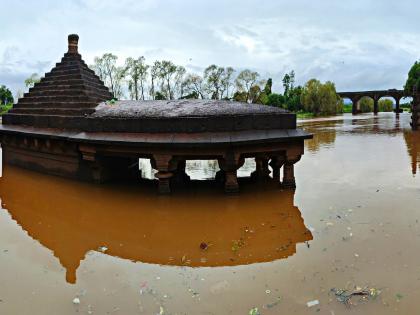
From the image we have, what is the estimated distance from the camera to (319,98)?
55062 millimetres

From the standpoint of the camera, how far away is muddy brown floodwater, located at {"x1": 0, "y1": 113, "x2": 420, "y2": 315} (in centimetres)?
365

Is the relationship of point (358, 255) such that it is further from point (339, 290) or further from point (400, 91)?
point (400, 91)

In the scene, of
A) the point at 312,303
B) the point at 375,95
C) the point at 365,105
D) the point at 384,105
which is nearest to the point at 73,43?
the point at 312,303

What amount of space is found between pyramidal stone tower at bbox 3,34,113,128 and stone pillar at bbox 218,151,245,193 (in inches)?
148

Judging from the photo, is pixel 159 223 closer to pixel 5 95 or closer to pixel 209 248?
pixel 209 248

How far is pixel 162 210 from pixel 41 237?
2.04 meters

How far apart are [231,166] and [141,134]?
6.31 ft

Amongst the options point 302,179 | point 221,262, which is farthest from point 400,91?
point 221,262

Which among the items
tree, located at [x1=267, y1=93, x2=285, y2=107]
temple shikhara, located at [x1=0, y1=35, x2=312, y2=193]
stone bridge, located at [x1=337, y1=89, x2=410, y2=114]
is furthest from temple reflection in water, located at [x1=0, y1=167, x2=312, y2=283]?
stone bridge, located at [x1=337, y1=89, x2=410, y2=114]

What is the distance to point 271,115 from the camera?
762 cm

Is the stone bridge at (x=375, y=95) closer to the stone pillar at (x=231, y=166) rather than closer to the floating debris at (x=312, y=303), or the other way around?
the stone pillar at (x=231, y=166)

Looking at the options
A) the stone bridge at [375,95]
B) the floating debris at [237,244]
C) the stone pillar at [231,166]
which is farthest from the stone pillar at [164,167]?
the stone bridge at [375,95]

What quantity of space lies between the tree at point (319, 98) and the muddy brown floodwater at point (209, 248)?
159ft

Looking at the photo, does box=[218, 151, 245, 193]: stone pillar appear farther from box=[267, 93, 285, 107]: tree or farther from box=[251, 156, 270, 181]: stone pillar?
box=[267, 93, 285, 107]: tree
